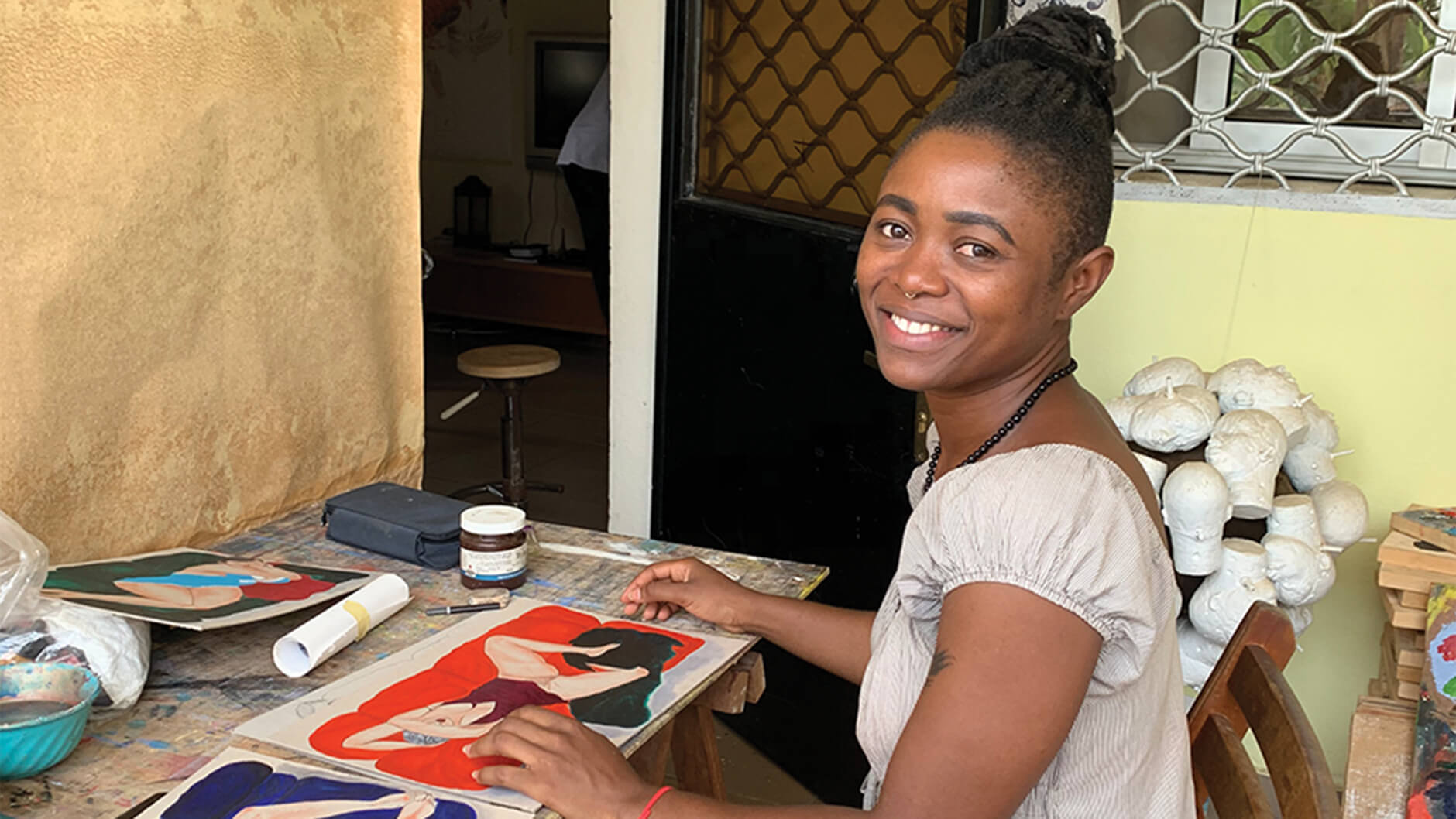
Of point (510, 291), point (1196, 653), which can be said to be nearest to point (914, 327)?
point (1196, 653)

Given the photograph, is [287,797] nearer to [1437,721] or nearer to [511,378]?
[1437,721]

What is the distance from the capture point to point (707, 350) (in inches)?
131

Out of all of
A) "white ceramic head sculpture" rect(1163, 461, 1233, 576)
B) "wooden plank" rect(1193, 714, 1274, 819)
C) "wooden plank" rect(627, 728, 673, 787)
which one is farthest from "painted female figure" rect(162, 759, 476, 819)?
→ "white ceramic head sculpture" rect(1163, 461, 1233, 576)

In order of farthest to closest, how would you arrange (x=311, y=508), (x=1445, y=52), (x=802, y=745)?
(x=802, y=745), (x=1445, y=52), (x=311, y=508)

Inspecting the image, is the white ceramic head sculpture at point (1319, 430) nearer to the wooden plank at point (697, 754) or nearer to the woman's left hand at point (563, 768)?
the wooden plank at point (697, 754)

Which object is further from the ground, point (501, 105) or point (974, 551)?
point (501, 105)

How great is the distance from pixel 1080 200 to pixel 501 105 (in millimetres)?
8297

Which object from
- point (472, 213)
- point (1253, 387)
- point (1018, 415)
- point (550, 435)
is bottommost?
point (550, 435)

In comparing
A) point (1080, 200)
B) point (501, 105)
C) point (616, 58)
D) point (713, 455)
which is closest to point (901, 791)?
point (1080, 200)

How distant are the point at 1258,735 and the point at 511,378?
12.0ft

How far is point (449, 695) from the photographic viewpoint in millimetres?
1447

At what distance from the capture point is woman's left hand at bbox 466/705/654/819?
123 cm

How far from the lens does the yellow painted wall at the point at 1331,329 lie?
2525 mm

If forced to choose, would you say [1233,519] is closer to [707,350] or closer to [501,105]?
[707,350]
